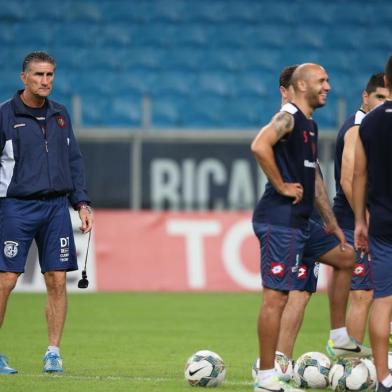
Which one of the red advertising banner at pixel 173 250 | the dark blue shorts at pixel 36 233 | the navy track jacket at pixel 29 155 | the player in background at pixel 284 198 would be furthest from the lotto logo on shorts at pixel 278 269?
the red advertising banner at pixel 173 250

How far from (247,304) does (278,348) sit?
6758 mm

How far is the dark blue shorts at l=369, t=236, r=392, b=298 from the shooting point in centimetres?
691

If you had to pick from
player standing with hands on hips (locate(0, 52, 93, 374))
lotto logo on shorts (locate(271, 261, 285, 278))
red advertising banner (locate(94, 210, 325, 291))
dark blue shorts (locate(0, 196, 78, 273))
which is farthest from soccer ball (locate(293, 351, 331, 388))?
red advertising banner (locate(94, 210, 325, 291))

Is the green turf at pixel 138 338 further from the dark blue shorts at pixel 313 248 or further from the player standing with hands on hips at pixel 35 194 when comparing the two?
the dark blue shorts at pixel 313 248

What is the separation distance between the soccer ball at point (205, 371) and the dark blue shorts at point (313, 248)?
0.84m

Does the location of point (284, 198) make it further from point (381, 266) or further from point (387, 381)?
point (387, 381)

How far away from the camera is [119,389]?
292 inches

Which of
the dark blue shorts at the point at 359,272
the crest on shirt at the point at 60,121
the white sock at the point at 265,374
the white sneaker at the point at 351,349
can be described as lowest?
the white sneaker at the point at 351,349

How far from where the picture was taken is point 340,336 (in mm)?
8859

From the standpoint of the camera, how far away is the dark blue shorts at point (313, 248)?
8203 millimetres

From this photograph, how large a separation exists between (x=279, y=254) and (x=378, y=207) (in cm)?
74

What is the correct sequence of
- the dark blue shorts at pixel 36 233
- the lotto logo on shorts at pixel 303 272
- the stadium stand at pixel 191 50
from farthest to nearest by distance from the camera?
the stadium stand at pixel 191 50 → the dark blue shorts at pixel 36 233 → the lotto logo on shorts at pixel 303 272

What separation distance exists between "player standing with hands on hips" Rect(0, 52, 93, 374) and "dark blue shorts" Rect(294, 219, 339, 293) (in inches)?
66.4

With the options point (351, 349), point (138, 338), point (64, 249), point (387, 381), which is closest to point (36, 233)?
point (64, 249)
